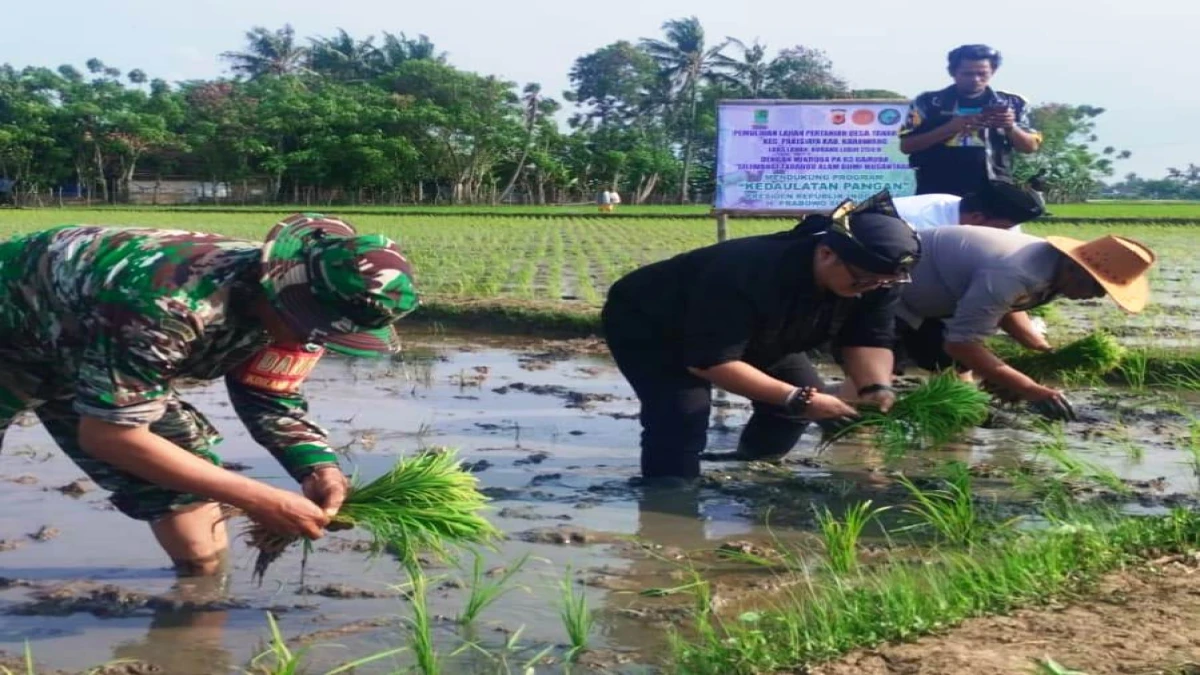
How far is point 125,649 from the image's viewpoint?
309 centimetres

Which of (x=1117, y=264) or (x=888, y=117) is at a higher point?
(x=888, y=117)

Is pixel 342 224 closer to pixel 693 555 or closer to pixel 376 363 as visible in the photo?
pixel 693 555

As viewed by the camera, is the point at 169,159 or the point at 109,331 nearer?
the point at 109,331

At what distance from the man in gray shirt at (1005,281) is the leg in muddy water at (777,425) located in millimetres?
498

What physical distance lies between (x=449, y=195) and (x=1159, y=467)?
46824 mm

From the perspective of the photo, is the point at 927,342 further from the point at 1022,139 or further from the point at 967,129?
the point at 1022,139

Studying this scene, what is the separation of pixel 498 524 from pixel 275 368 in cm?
116

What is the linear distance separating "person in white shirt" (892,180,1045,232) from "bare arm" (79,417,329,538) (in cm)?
301

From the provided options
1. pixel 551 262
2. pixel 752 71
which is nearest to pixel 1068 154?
pixel 752 71

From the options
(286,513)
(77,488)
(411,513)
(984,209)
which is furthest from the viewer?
(984,209)

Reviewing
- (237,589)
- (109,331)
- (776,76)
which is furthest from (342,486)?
(776,76)

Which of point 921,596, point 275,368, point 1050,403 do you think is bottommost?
point 921,596

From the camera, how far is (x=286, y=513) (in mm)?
2912

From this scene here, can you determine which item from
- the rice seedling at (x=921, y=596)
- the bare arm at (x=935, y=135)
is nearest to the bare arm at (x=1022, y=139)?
the bare arm at (x=935, y=135)
